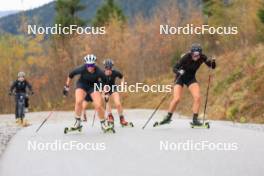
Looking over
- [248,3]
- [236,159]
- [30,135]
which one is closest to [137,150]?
[236,159]

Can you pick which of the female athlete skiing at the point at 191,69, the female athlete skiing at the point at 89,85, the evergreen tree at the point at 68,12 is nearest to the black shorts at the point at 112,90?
the female athlete skiing at the point at 89,85

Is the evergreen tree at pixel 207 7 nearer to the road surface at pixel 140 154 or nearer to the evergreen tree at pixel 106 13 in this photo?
the evergreen tree at pixel 106 13

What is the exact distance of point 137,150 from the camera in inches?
405

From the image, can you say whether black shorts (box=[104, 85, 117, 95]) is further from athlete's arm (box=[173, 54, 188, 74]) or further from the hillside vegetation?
the hillside vegetation

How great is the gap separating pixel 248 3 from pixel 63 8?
66.8 feet

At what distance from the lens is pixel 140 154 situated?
9758 millimetres

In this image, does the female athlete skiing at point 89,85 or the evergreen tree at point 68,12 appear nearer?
the female athlete skiing at point 89,85

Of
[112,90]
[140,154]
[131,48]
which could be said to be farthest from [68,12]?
[140,154]

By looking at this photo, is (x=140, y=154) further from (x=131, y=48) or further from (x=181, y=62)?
(x=131, y=48)

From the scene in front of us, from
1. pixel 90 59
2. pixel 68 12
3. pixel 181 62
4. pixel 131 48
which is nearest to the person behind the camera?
pixel 90 59

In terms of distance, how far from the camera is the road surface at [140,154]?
26.9ft

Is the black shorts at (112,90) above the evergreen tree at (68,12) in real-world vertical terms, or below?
below

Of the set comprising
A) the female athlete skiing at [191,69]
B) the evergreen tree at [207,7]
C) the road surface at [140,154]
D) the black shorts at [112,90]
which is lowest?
the road surface at [140,154]

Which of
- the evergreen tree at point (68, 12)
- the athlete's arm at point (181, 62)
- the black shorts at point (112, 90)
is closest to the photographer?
the athlete's arm at point (181, 62)
